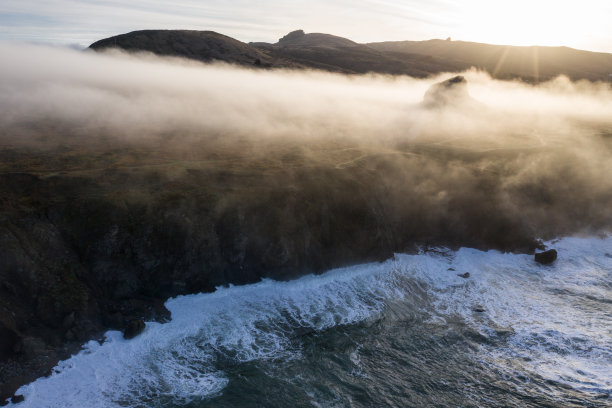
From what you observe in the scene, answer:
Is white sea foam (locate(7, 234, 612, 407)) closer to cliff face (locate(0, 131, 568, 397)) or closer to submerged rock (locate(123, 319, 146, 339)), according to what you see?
submerged rock (locate(123, 319, 146, 339))

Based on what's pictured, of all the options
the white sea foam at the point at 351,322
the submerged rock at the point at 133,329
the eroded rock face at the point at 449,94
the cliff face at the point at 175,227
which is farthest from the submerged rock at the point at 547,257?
the eroded rock face at the point at 449,94

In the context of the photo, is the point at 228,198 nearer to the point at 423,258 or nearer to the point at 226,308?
the point at 226,308

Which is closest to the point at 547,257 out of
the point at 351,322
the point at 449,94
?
the point at 351,322

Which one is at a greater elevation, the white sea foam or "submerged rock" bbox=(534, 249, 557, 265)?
"submerged rock" bbox=(534, 249, 557, 265)

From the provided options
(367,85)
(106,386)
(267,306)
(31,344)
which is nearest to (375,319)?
(267,306)

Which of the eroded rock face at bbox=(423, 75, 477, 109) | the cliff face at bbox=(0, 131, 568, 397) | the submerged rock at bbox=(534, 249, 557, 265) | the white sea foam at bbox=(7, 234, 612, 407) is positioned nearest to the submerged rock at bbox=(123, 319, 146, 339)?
the white sea foam at bbox=(7, 234, 612, 407)
